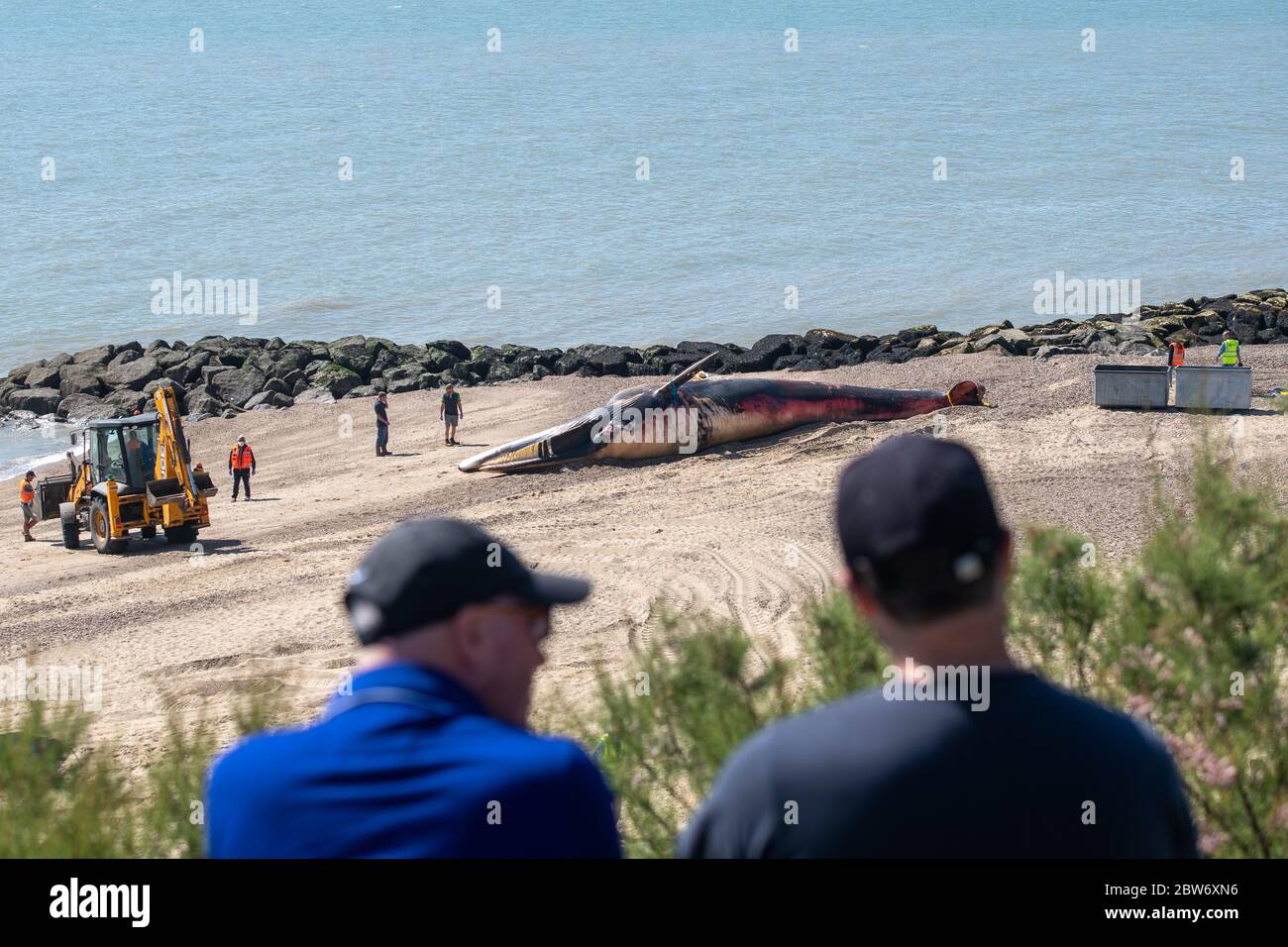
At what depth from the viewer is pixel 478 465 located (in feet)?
85.6

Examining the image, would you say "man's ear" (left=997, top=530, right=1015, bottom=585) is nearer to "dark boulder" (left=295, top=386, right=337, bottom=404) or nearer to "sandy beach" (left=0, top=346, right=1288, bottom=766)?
"sandy beach" (left=0, top=346, right=1288, bottom=766)

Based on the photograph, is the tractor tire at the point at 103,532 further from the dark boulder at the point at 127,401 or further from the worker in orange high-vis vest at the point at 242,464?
the dark boulder at the point at 127,401

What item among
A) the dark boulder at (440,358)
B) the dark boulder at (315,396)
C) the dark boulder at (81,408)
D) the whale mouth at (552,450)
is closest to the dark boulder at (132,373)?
the dark boulder at (81,408)

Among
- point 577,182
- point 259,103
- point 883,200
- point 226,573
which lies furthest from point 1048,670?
point 259,103

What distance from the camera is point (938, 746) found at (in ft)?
8.23

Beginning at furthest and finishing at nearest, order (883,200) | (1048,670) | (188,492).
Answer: (883,200)
(188,492)
(1048,670)

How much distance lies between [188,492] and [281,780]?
21.5 meters

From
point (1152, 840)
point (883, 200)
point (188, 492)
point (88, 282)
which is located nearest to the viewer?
point (1152, 840)

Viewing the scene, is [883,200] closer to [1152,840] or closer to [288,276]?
[288,276]

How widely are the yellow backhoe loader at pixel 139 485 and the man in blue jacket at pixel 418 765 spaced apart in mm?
21152

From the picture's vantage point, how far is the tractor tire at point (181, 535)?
23.1 metres

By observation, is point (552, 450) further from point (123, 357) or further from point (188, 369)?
point (123, 357)

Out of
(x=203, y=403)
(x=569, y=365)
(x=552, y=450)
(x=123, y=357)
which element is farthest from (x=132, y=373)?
(x=552, y=450)

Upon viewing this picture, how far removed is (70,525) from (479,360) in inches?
677
